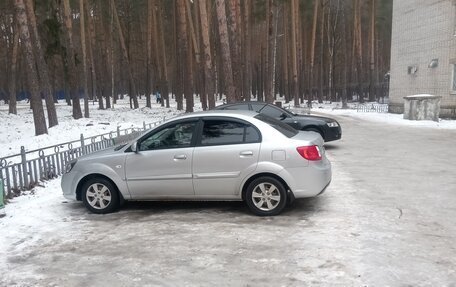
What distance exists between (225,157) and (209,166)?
0.28 m

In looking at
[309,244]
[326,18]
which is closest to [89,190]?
[309,244]

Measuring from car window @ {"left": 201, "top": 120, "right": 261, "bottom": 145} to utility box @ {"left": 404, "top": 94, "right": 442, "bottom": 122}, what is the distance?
60.5ft

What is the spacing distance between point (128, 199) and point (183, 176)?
1.03 metres

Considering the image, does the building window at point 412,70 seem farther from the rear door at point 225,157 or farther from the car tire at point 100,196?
the car tire at point 100,196

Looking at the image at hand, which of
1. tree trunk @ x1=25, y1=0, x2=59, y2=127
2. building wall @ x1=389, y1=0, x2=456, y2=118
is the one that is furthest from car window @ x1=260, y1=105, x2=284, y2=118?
building wall @ x1=389, y1=0, x2=456, y2=118

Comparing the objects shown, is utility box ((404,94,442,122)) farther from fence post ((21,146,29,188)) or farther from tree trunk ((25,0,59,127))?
fence post ((21,146,29,188))

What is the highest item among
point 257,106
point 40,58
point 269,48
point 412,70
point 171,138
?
point 269,48

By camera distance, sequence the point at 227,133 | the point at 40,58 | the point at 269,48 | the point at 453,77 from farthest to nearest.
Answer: the point at 269,48
the point at 453,77
the point at 40,58
the point at 227,133

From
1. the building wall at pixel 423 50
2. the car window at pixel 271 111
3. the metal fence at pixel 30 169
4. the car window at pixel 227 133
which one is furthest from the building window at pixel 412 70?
the car window at pixel 227 133

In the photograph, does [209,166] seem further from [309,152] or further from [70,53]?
[70,53]

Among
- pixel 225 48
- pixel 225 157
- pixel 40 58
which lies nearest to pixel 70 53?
pixel 40 58

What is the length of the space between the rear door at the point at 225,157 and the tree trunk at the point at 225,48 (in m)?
11.6

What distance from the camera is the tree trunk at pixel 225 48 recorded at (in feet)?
56.2

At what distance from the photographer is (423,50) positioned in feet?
87.6
